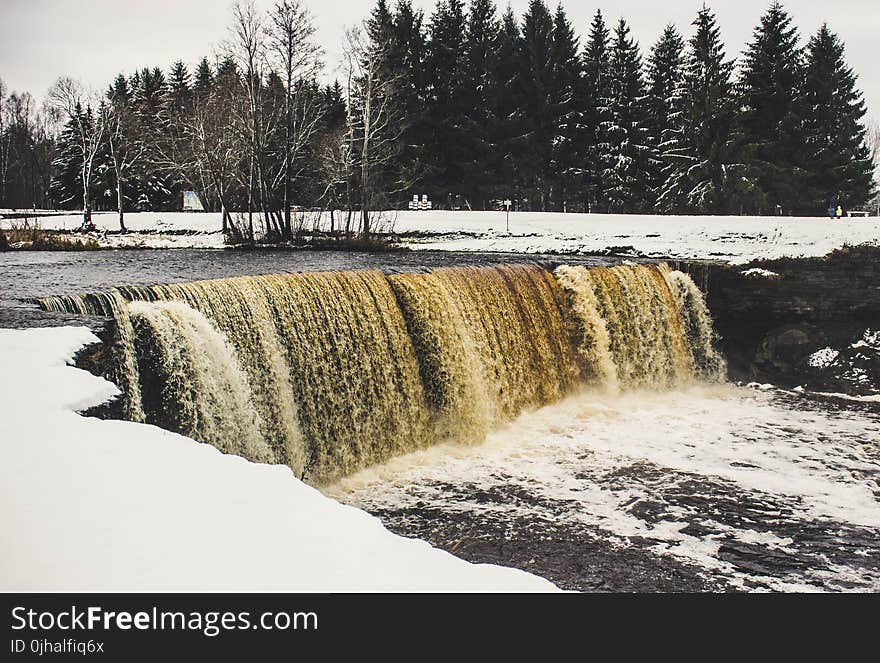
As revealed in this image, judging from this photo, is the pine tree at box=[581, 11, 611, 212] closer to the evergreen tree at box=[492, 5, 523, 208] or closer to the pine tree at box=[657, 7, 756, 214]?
the evergreen tree at box=[492, 5, 523, 208]

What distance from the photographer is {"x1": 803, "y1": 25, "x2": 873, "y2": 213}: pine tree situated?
3108cm

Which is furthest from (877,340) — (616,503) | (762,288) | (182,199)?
(182,199)

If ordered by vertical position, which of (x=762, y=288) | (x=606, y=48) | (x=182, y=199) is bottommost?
(x=762, y=288)

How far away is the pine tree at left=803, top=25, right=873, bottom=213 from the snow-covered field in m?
10.5

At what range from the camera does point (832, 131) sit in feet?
105

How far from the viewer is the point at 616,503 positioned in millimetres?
8695

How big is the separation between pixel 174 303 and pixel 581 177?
29.4m

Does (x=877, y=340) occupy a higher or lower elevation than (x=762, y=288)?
lower

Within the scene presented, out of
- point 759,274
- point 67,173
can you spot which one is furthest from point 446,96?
point 759,274

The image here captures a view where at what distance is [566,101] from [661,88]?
15.1 feet

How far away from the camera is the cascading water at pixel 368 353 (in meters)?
8.30

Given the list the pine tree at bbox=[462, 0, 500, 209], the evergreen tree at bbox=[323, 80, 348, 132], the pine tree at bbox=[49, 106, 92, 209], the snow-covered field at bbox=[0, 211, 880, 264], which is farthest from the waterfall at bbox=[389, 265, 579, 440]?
the pine tree at bbox=[49, 106, 92, 209]

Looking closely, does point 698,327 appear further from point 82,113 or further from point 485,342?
point 82,113
